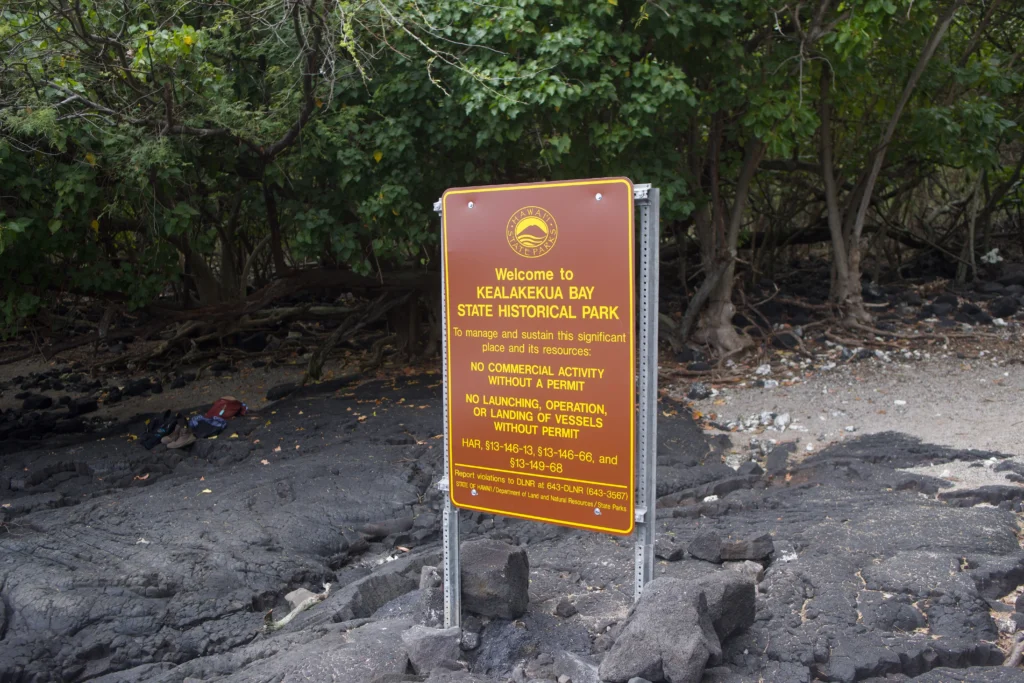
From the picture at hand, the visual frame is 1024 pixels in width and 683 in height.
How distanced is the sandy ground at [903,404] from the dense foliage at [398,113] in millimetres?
1666

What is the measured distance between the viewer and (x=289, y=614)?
5.13m

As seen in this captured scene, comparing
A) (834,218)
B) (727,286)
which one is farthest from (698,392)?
(834,218)

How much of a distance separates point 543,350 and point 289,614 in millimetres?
2530

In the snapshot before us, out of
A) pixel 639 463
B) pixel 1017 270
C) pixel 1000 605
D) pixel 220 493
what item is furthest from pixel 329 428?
pixel 1017 270

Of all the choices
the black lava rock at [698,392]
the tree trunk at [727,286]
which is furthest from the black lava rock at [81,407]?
the tree trunk at [727,286]

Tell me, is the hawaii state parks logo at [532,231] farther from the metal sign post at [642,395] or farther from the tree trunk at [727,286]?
the tree trunk at [727,286]

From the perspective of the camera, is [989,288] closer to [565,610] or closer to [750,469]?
[750,469]

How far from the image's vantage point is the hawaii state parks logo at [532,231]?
12.1 ft

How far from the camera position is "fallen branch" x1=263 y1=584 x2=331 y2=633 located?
496 cm

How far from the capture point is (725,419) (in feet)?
29.3

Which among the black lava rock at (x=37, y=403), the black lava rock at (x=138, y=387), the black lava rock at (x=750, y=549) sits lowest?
the black lava rock at (x=37, y=403)

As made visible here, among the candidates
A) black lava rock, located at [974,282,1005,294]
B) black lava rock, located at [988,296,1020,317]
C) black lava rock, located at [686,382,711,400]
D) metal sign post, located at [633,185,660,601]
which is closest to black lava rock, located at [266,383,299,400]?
black lava rock, located at [686,382,711,400]

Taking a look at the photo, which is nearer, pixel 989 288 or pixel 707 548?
pixel 707 548

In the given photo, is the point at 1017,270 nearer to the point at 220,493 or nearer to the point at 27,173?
the point at 220,493
